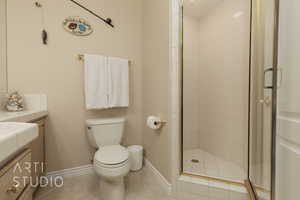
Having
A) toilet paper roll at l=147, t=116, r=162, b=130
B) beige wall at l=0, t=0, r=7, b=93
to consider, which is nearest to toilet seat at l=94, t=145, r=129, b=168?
toilet paper roll at l=147, t=116, r=162, b=130

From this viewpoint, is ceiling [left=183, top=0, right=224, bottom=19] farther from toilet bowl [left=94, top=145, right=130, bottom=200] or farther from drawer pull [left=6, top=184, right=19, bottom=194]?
drawer pull [left=6, top=184, right=19, bottom=194]

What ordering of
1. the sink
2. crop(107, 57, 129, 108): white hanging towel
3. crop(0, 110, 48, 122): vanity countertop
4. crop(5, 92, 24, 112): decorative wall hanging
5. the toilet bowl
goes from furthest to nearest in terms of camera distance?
crop(107, 57, 129, 108): white hanging towel → crop(5, 92, 24, 112): decorative wall hanging → the toilet bowl → crop(0, 110, 48, 122): vanity countertop → the sink

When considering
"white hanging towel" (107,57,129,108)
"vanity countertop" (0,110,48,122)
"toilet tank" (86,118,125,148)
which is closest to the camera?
"vanity countertop" (0,110,48,122)

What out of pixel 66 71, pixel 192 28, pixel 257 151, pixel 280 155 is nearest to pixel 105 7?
pixel 66 71

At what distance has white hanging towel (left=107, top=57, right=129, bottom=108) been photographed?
1597 mm

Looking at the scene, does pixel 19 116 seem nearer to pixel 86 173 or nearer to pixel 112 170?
pixel 112 170

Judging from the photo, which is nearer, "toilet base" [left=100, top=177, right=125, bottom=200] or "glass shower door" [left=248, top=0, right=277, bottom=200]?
"glass shower door" [left=248, top=0, right=277, bottom=200]

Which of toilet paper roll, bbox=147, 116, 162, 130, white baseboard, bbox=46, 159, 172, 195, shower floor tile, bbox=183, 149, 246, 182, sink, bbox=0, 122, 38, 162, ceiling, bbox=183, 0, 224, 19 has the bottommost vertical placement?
white baseboard, bbox=46, 159, 172, 195

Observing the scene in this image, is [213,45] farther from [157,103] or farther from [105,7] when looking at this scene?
[105,7]

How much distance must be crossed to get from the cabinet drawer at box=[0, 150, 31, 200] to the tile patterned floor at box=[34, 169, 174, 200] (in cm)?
77

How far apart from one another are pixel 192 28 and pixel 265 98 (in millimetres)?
1323

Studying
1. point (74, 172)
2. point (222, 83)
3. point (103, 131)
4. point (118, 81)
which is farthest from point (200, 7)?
point (74, 172)

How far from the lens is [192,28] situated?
184 cm

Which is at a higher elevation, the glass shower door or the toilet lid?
the glass shower door
